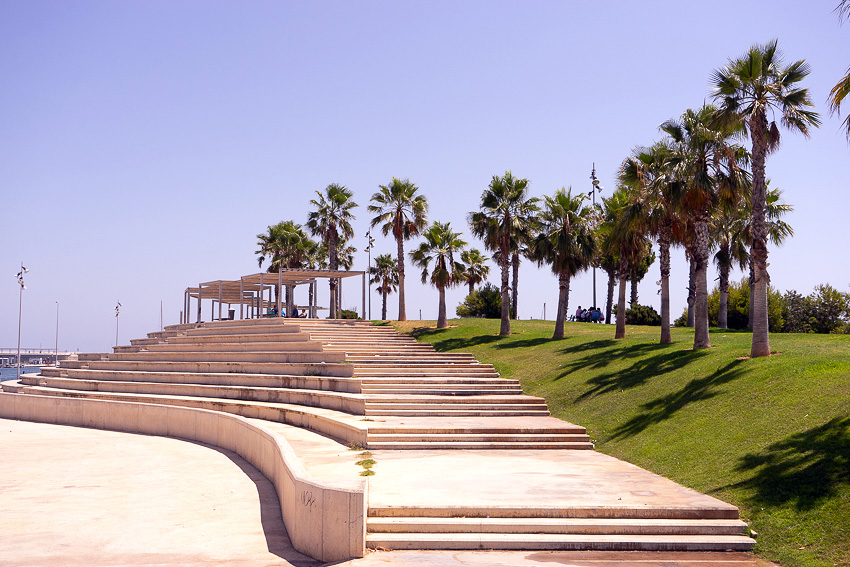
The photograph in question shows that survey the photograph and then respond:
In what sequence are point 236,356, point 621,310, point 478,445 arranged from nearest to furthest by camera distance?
1. point 478,445
2. point 236,356
3. point 621,310

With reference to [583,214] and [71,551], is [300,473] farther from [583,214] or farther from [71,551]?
[583,214]

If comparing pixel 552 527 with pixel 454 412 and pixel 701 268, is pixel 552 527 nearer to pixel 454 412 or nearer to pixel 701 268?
pixel 454 412

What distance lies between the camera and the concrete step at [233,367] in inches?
928

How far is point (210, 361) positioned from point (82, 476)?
1343 cm

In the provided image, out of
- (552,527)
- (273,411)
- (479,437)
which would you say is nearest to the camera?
(552,527)

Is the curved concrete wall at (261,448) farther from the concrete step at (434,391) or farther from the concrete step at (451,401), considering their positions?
the concrete step at (434,391)

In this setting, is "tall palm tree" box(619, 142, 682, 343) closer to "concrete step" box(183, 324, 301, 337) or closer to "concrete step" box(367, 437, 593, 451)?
"concrete step" box(367, 437, 593, 451)

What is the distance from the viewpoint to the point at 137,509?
1126 centimetres

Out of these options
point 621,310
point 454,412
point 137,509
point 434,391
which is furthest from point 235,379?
point 621,310

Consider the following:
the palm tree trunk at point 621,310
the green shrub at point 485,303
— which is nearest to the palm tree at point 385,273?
the green shrub at point 485,303

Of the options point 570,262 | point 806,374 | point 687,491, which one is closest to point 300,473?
point 687,491

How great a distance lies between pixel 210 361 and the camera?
27938mm

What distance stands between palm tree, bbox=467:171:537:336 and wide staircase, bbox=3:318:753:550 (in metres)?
6.05

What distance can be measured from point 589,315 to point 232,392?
3081 cm
